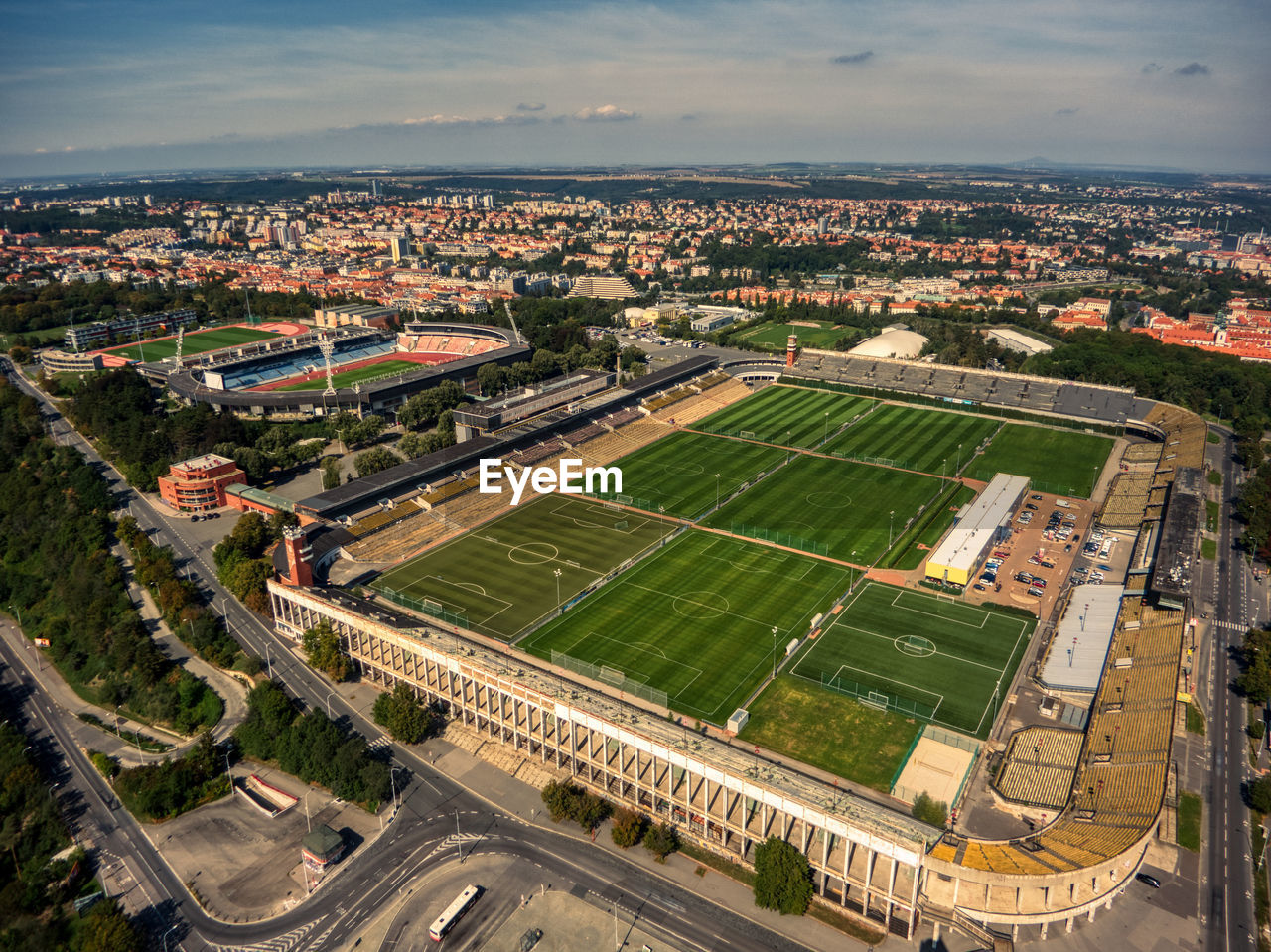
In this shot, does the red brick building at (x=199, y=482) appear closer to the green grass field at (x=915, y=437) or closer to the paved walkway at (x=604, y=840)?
the paved walkway at (x=604, y=840)

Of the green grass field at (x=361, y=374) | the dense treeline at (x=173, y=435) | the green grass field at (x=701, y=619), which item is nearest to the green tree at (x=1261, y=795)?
the green grass field at (x=701, y=619)

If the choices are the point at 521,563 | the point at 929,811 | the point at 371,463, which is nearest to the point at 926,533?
the point at 929,811

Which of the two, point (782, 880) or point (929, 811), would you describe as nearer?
point (782, 880)

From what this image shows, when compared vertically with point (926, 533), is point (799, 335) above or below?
above

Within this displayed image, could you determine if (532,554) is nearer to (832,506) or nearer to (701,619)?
(701,619)

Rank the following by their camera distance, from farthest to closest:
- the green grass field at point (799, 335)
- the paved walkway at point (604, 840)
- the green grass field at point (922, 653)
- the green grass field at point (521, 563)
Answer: the green grass field at point (799, 335), the green grass field at point (521, 563), the green grass field at point (922, 653), the paved walkway at point (604, 840)

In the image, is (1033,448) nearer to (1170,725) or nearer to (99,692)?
(1170,725)

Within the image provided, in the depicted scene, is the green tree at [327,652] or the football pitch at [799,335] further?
the football pitch at [799,335]

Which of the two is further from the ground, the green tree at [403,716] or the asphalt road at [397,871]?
the green tree at [403,716]
